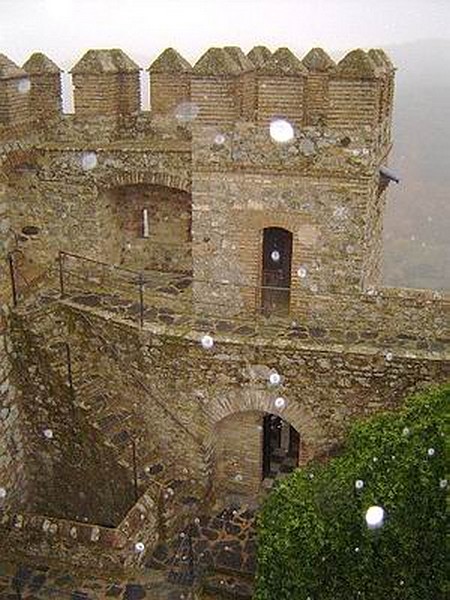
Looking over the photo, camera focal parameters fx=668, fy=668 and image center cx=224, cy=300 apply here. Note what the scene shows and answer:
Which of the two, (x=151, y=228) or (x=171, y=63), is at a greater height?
(x=171, y=63)

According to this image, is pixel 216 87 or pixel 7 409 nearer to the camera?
pixel 216 87

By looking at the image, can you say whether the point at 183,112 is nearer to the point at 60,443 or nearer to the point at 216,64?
the point at 216,64

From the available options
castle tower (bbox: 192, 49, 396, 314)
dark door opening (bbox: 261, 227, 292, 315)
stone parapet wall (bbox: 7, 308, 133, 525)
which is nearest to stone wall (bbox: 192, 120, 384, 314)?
castle tower (bbox: 192, 49, 396, 314)

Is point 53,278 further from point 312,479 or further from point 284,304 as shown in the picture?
point 312,479

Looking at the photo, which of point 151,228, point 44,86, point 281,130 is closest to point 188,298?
point 151,228

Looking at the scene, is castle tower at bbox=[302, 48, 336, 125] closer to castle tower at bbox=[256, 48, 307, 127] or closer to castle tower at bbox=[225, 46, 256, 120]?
castle tower at bbox=[256, 48, 307, 127]

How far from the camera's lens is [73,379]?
1088 cm

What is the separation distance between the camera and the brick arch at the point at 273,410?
10172 millimetres

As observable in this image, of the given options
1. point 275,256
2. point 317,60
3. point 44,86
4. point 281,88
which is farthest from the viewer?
point 275,256

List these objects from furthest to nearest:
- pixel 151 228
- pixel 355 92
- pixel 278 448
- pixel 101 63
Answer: pixel 278 448 < pixel 151 228 < pixel 101 63 < pixel 355 92

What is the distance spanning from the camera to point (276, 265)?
11.7 metres

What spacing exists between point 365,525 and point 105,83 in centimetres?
799

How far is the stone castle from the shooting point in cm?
966

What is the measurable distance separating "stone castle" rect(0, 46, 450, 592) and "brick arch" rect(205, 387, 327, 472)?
0.10 ft
